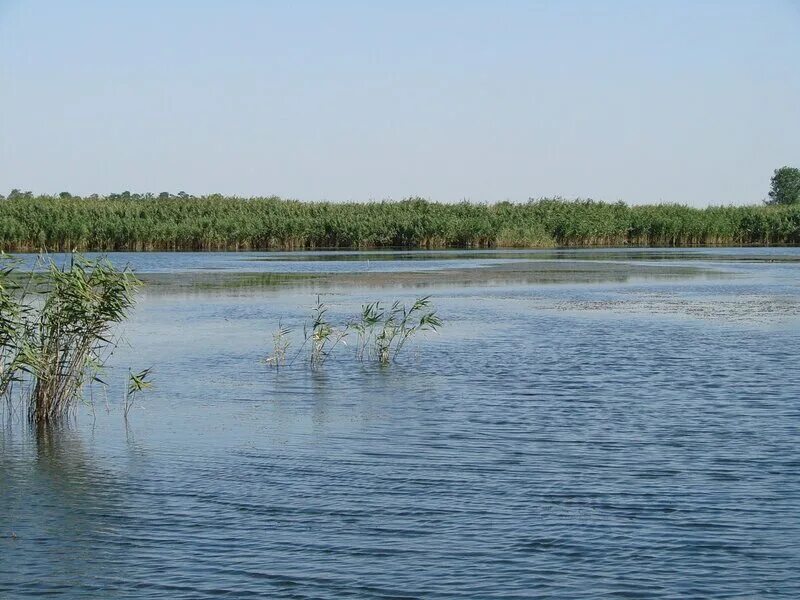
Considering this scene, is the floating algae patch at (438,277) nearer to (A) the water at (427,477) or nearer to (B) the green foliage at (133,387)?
(A) the water at (427,477)

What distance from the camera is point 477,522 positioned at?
8.87m

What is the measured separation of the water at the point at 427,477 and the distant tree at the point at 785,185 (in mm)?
139090

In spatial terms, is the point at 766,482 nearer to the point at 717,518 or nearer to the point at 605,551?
the point at 717,518

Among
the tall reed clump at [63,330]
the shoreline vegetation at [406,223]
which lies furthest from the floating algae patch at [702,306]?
the shoreline vegetation at [406,223]

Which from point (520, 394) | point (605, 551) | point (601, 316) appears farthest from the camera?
point (601, 316)

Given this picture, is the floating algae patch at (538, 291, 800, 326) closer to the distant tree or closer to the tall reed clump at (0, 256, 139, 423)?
the tall reed clump at (0, 256, 139, 423)

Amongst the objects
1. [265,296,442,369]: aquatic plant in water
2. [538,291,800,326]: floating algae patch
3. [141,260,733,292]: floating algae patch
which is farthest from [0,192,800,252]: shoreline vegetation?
[265,296,442,369]: aquatic plant in water

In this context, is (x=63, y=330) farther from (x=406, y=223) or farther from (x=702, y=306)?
(x=406, y=223)

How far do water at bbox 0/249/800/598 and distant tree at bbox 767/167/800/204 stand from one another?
5476 inches

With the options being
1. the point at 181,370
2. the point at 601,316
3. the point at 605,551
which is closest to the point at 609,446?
the point at 605,551

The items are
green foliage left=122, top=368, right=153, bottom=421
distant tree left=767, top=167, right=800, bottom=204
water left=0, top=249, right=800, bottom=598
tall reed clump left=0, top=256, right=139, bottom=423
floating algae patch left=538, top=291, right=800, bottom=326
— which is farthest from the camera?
distant tree left=767, top=167, right=800, bottom=204

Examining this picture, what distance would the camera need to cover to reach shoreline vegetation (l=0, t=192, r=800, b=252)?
200 feet

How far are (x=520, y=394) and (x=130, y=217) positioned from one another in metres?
48.8

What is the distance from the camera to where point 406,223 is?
219ft
